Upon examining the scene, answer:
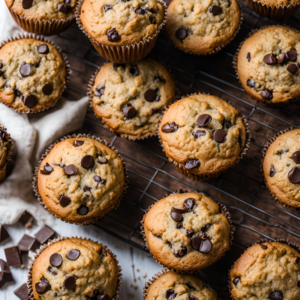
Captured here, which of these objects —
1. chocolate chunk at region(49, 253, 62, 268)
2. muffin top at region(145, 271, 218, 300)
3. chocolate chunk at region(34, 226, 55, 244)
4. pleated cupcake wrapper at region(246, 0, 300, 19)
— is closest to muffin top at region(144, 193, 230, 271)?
muffin top at region(145, 271, 218, 300)

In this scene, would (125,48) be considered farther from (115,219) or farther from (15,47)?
(115,219)

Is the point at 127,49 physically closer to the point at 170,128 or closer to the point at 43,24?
the point at 170,128

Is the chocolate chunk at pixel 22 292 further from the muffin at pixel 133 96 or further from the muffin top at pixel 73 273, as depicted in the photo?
the muffin at pixel 133 96

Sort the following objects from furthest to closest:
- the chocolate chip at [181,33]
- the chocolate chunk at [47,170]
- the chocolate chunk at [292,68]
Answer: the chocolate chip at [181,33] → the chocolate chunk at [292,68] → the chocolate chunk at [47,170]

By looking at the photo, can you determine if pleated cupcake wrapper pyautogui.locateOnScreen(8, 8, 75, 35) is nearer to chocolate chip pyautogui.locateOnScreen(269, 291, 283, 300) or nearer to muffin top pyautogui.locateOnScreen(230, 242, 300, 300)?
muffin top pyautogui.locateOnScreen(230, 242, 300, 300)

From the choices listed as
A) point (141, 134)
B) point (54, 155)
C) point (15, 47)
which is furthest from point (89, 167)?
point (15, 47)

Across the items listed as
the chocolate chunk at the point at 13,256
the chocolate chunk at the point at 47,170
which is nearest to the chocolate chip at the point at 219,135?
the chocolate chunk at the point at 47,170
